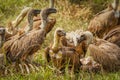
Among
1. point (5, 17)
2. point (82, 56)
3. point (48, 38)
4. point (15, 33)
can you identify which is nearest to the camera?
point (82, 56)

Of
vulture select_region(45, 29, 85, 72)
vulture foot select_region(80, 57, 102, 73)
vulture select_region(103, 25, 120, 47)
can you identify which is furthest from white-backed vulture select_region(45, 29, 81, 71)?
vulture select_region(103, 25, 120, 47)

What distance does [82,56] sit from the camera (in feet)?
19.6

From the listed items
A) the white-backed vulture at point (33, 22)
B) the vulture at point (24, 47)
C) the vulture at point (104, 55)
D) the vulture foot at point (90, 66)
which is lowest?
the vulture foot at point (90, 66)

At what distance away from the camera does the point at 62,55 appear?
223 inches

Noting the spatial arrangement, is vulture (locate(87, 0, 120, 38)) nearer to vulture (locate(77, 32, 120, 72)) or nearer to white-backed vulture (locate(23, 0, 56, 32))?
white-backed vulture (locate(23, 0, 56, 32))

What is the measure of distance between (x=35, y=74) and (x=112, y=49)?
1.04 m

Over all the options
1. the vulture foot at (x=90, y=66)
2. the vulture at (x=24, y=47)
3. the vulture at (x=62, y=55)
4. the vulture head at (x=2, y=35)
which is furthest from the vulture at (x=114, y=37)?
the vulture head at (x=2, y=35)

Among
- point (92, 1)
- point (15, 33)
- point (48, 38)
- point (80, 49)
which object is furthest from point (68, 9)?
point (80, 49)

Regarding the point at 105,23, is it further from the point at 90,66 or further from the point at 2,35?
the point at 2,35

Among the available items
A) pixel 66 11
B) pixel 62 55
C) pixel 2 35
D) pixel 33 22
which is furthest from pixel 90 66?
pixel 66 11

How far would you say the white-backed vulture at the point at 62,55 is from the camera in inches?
224

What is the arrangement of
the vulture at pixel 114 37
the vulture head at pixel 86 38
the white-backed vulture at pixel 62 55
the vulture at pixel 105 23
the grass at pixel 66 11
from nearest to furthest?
the white-backed vulture at pixel 62 55
the vulture head at pixel 86 38
the vulture at pixel 114 37
the vulture at pixel 105 23
the grass at pixel 66 11

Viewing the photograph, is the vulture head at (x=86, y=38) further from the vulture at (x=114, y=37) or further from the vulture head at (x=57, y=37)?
the vulture at (x=114, y=37)

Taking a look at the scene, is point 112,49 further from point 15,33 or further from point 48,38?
point 48,38
